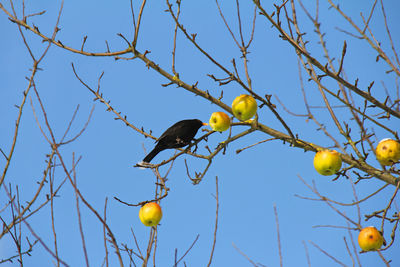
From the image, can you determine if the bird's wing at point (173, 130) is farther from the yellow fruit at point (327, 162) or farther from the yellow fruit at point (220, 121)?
the yellow fruit at point (327, 162)

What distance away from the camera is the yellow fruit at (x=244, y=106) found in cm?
283

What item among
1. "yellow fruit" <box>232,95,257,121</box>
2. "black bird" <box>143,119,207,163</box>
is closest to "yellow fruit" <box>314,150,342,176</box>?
"yellow fruit" <box>232,95,257,121</box>

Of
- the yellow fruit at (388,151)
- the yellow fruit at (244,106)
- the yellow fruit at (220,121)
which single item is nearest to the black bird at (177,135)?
the yellow fruit at (220,121)

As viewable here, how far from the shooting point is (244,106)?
282 cm

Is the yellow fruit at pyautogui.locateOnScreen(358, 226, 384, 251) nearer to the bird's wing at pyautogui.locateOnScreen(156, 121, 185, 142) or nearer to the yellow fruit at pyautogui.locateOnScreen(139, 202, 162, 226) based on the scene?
the yellow fruit at pyautogui.locateOnScreen(139, 202, 162, 226)

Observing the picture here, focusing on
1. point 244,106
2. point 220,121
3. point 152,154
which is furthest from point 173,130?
point 244,106

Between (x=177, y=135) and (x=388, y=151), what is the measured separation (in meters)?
2.11

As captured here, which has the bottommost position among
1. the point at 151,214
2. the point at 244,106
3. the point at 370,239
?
the point at 370,239

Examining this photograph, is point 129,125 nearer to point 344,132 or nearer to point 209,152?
point 209,152

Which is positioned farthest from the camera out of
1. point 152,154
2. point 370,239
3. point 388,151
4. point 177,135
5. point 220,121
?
point 152,154

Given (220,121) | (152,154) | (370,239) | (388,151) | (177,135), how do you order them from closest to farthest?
1. (370,239)
2. (388,151)
3. (220,121)
4. (177,135)
5. (152,154)

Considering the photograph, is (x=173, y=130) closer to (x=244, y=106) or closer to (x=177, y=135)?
(x=177, y=135)

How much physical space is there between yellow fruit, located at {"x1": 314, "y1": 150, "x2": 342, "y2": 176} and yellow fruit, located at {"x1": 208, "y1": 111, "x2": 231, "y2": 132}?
2.44 ft

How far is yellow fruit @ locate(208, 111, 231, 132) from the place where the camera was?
302cm
